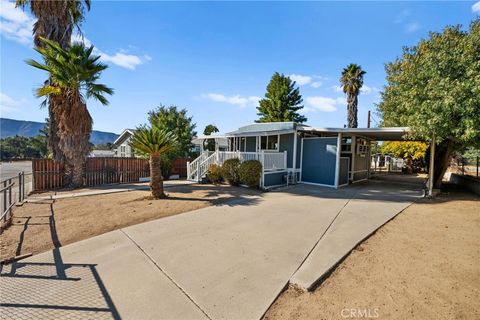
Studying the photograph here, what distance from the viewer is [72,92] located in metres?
9.95

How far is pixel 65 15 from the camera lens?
1100 cm

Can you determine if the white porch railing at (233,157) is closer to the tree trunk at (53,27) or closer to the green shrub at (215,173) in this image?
the green shrub at (215,173)

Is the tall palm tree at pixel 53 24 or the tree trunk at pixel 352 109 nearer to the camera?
the tall palm tree at pixel 53 24

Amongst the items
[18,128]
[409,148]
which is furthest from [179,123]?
[18,128]

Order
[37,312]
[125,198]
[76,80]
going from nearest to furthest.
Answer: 1. [37,312]
2. [125,198]
3. [76,80]

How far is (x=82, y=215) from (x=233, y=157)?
23.2ft

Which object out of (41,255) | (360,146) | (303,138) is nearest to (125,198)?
(41,255)

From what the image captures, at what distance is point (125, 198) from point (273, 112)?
26493 millimetres

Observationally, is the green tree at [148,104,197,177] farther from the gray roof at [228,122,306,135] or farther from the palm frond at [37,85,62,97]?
the palm frond at [37,85,62,97]

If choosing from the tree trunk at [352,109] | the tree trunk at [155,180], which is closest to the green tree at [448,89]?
the tree trunk at [155,180]

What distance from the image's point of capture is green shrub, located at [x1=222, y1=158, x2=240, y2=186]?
1121 cm

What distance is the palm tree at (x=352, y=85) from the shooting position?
26.5 m

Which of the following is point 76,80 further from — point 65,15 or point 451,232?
point 451,232

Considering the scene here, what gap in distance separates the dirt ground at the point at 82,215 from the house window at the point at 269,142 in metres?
4.90
